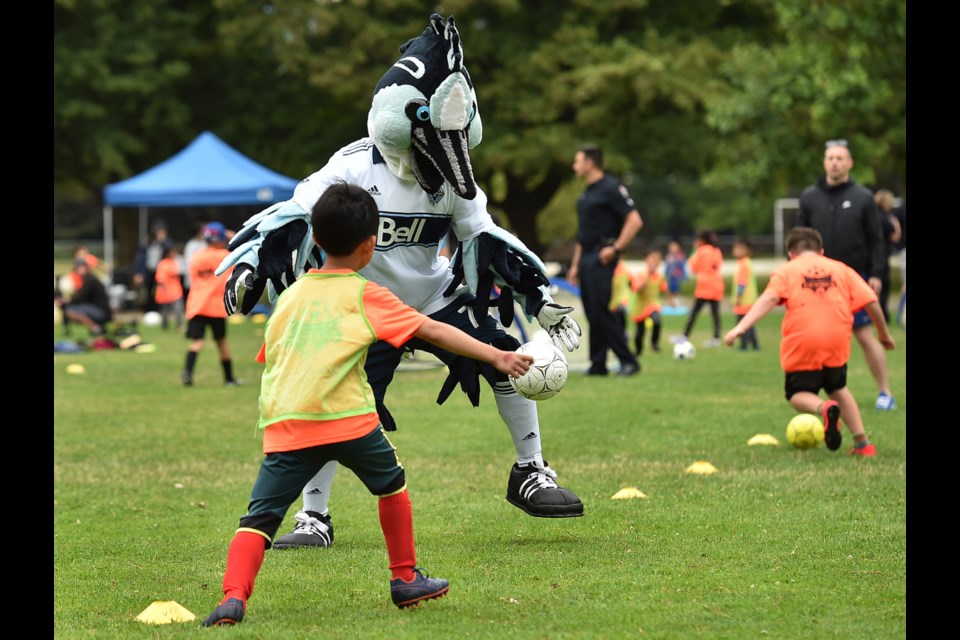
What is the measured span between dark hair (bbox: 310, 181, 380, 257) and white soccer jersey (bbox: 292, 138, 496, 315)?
114cm

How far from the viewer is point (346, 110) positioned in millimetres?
37312

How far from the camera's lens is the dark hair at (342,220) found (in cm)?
479

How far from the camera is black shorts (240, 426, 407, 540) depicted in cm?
473

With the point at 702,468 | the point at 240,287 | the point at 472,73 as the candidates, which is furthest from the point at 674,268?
the point at 240,287

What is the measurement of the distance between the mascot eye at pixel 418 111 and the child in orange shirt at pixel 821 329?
3168 mm

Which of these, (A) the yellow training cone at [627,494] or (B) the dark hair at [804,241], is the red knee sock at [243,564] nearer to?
(A) the yellow training cone at [627,494]

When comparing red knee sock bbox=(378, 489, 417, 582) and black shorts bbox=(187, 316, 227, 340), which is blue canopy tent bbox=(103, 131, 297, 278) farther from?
red knee sock bbox=(378, 489, 417, 582)

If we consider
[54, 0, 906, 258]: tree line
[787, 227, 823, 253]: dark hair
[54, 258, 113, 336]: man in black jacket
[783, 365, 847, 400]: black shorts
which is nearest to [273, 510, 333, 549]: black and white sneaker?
[783, 365, 847, 400]: black shorts

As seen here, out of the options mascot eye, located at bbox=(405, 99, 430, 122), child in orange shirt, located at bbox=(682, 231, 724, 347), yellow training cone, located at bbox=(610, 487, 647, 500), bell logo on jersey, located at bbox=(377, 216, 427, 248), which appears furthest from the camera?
child in orange shirt, located at bbox=(682, 231, 724, 347)

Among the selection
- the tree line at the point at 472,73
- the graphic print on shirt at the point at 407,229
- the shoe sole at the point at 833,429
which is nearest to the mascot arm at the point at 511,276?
the graphic print on shirt at the point at 407,229

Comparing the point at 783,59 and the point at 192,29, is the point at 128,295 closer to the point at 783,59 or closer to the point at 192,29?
the point at 192,29

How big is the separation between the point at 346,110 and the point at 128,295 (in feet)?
31.3

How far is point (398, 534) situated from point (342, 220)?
1162 mm
